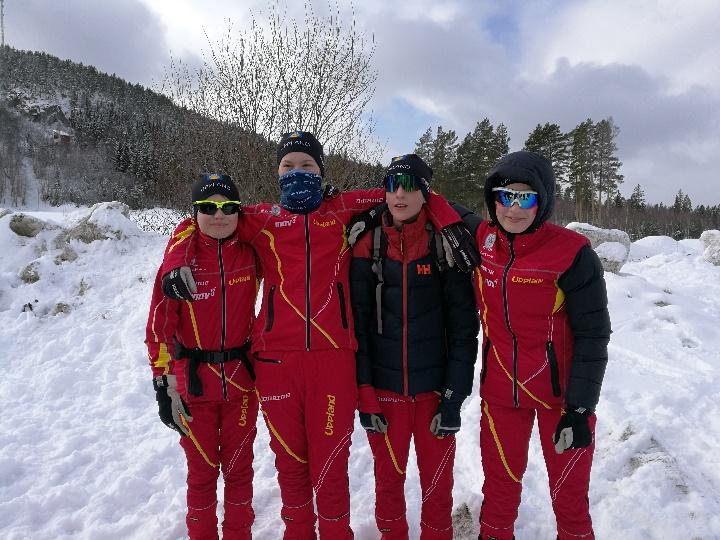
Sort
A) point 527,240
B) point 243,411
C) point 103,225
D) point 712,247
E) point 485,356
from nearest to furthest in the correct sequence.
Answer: point 527,240 < point 485,356 < point 243,411 < point 103,225 < point 712,247

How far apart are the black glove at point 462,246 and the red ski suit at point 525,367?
0.31 ft

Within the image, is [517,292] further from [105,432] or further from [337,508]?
[105,432]

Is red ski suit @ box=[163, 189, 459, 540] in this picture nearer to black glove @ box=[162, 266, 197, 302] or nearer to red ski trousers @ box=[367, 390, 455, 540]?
black glove @ box=[162, 266, 197, 302]

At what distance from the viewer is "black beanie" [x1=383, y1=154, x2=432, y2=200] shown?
7.79ft

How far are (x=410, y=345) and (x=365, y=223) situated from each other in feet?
2.41

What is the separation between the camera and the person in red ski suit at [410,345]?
2.37 meters

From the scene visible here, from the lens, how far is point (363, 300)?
245 cm

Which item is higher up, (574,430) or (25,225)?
(25,225)

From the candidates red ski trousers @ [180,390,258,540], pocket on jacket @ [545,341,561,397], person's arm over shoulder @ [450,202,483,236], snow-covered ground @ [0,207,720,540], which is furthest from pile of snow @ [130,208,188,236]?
pocket on jacket @ [545,341,561,397]

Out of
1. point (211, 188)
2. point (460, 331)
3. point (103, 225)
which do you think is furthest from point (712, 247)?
point (103, 225)

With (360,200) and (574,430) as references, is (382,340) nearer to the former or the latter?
(360,200)

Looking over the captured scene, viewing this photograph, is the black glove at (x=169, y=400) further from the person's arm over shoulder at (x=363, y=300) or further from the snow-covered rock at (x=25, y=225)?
the snow-covered rock at (x=25, y=225)

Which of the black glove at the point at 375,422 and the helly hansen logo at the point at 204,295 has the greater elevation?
the helly hansen logo at the point at 204,295

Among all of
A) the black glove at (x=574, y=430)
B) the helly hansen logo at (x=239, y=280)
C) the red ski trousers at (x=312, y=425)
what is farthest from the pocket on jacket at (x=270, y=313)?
the black glove at (x=574, y=430)
